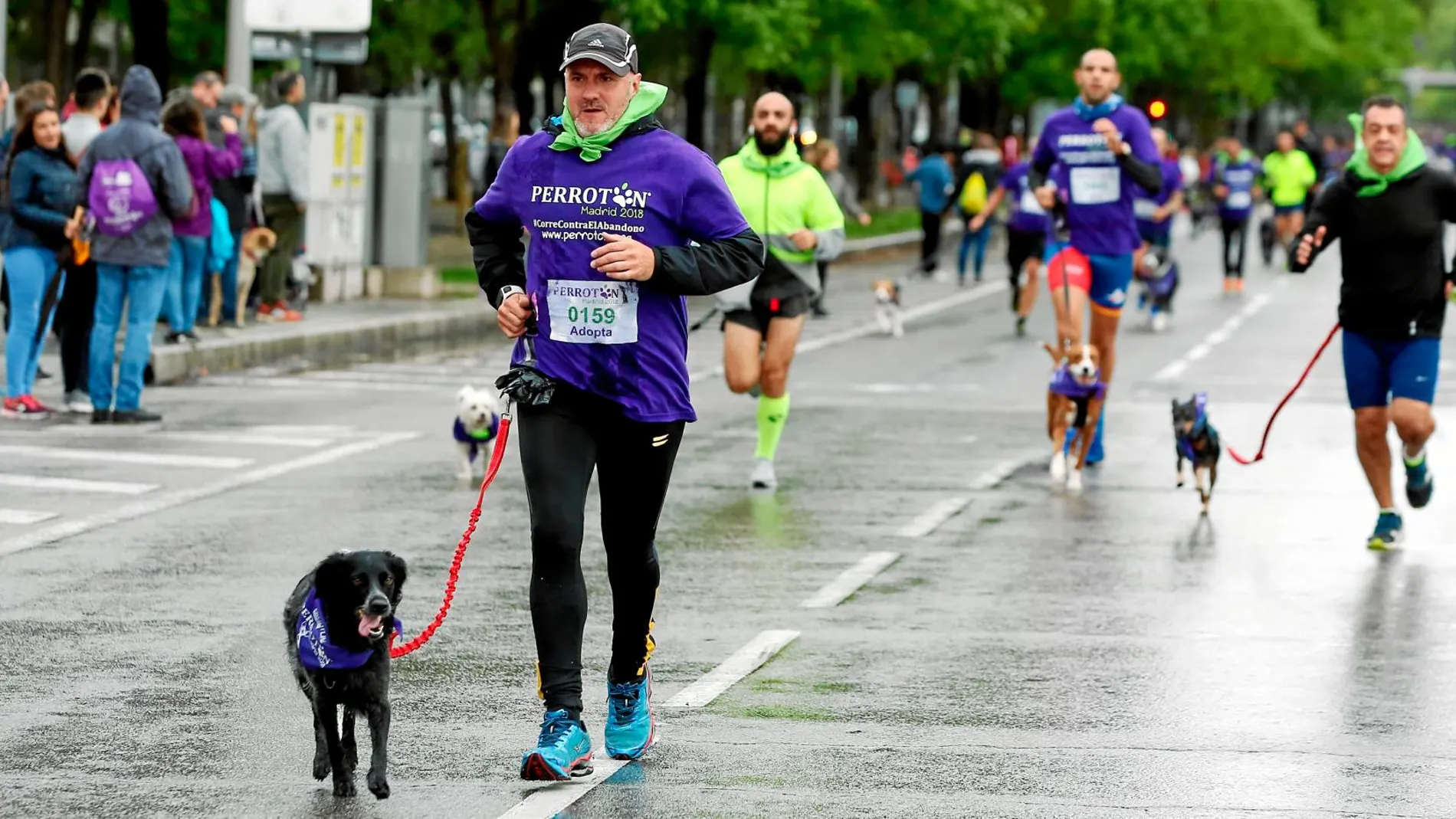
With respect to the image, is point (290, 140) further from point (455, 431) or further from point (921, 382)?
point (455, 431)

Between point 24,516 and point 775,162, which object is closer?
point 24,516

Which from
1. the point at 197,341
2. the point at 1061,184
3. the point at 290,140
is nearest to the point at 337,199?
the point at 290,140

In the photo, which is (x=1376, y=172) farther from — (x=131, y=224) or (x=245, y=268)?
(x=245, y=268)

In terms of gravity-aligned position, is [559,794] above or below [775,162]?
below

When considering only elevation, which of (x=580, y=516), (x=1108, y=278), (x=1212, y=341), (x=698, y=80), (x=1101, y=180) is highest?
(x=698, y=80)

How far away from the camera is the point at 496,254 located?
6.82 meters

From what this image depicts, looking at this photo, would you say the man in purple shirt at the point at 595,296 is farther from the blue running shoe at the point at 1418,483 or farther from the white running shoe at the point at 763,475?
the white running shoe at the point at 763,475

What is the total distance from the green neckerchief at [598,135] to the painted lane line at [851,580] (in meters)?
3.15

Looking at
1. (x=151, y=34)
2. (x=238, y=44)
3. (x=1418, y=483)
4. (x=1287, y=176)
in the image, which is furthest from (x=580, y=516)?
(x=1287, y=176)

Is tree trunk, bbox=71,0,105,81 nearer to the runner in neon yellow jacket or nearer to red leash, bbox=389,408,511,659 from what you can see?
the runner in neon yellow jacket

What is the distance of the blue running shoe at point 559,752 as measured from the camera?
6457 millimetres

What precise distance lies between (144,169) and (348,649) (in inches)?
370

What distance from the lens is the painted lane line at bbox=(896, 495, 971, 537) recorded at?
11.5 m

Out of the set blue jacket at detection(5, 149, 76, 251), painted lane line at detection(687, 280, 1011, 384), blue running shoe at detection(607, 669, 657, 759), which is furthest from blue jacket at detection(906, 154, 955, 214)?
blue running shoe at detection(607, 669, 657, 759)
